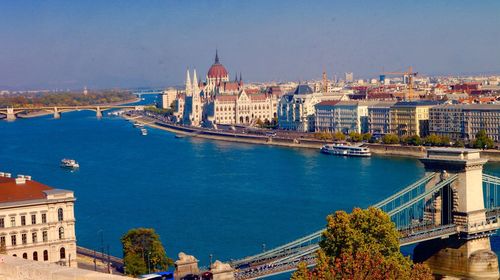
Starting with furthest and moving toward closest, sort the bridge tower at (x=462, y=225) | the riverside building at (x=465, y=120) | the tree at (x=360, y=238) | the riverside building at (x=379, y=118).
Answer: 1. the riverside building at (x=379, y=118)
2. the riverside building at (x=465, y=120)
3. the bridge tower at (x=462, y=225)
4. the tree at (x=360, y=238)

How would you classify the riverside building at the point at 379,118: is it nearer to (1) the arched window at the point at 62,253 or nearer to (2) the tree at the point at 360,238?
(1) the arched window at the point at 62,253

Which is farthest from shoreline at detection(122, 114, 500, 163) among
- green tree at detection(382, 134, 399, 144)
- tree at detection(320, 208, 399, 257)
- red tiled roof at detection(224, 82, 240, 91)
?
tree at detection(320, 208, 399, 257)

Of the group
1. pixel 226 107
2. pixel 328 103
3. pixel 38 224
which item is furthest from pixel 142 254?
pixel 226 107

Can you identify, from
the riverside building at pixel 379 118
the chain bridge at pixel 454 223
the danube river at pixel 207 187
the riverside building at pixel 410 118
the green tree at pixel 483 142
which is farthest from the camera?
the riverside building at pixel 379 118

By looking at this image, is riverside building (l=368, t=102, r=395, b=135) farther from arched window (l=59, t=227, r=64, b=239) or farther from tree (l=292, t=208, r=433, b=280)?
tree (l=292, t=208, r=433, b=280)

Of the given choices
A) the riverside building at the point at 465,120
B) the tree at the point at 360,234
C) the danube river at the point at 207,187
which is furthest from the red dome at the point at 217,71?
the tree at the point at 360,234

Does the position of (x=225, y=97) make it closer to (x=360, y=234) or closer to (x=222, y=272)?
(x=360, y=234)
